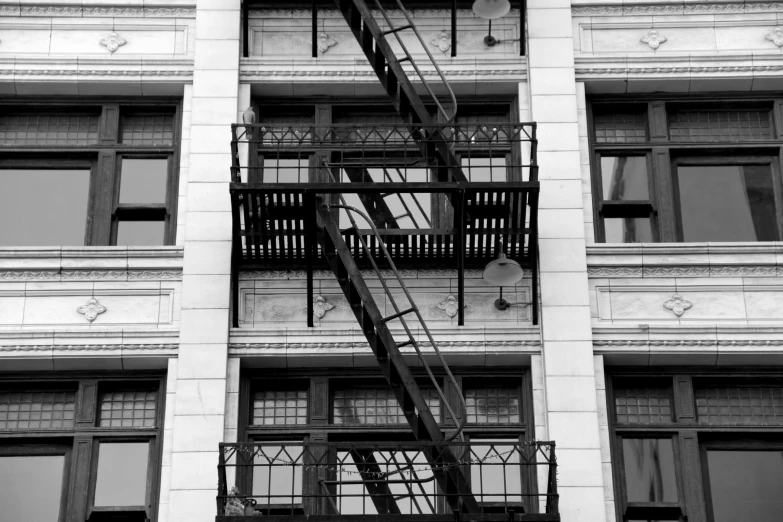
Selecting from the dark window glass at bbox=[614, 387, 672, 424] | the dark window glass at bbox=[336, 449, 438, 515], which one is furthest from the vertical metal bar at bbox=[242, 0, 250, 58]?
the dark window glass at bbox=[614, 387, 672, 424]

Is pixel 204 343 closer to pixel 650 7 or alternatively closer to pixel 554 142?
pixel 554 142

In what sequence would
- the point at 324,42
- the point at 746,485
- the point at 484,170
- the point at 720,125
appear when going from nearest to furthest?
the point at 746,485 < the point at 484,170 < the point at 720,125 < the point at 324,42

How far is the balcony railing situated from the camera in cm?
1766

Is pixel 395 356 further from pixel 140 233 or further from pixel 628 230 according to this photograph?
pixel 140 233

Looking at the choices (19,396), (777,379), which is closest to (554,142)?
(777,379)

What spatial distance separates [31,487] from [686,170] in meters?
9.51

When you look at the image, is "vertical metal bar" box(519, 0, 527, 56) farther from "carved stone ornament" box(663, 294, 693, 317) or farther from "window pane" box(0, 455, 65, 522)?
"window pane" box(0, 455, 65, 522)

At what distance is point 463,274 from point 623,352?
2.20 m

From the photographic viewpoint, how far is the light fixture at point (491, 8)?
2155 centimetres

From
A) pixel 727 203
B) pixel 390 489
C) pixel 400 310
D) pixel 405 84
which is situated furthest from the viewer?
pixel 727 203

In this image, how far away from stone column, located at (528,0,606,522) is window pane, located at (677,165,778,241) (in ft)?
5.54

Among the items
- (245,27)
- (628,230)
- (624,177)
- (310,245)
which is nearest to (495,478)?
(310,245)

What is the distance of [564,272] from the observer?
20.2 metres

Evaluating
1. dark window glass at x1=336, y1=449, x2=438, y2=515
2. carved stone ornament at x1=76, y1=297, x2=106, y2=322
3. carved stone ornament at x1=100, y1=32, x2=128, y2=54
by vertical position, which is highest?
carved stone ornament at x1=100, y1=32, x2=128, y2=54
